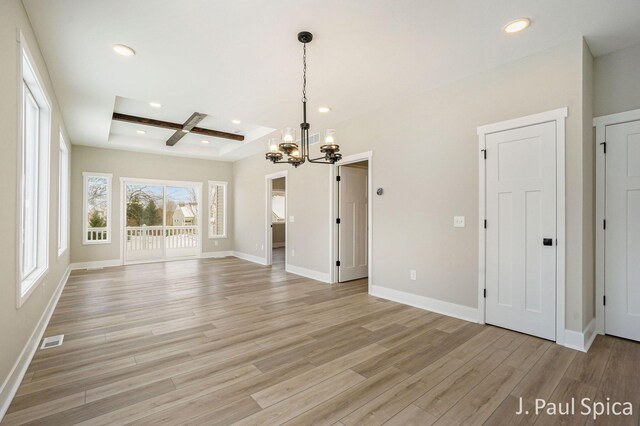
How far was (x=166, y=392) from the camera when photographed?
209 cm

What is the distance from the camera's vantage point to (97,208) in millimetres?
7219

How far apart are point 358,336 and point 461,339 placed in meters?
1.02

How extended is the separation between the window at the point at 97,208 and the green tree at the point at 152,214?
33.6 inches

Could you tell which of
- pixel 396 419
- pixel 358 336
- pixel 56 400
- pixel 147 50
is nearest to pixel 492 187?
pixel 358 336

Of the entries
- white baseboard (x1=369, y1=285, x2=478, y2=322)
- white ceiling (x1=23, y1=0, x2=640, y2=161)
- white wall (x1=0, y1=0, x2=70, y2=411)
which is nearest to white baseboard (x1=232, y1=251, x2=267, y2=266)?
white baseboard (x1=369, y1=285, x2=478, y2=322)

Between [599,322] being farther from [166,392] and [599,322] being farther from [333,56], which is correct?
[166,392]

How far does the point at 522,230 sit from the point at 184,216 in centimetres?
812

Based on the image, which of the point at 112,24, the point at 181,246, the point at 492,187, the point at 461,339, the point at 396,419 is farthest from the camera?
the point at 181,246

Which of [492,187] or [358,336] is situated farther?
[492,187]

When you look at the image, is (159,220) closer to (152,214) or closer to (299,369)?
(152,214)

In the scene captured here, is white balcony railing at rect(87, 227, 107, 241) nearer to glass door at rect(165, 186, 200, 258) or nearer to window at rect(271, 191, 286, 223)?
glass door at rect(165, 186, 200, 258)

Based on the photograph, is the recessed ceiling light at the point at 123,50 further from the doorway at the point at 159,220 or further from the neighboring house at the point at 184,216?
the neighboring house at the point at 184,216

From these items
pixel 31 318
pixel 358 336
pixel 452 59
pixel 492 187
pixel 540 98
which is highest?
pixel 452 59

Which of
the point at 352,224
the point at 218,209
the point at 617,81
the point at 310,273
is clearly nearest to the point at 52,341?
the point at 310,273
